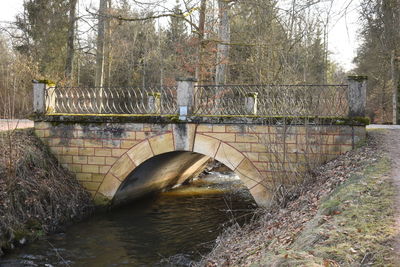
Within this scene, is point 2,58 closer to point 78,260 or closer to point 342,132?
point 78,260

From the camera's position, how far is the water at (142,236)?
21.1ft

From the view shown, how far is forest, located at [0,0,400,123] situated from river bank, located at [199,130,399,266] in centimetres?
229

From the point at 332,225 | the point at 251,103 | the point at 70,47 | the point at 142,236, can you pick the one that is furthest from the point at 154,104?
the point at 332,225

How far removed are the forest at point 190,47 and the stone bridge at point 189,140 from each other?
3.02ft

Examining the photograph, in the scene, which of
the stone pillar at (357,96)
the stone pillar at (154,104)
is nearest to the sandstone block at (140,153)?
the stone pillar at (154,104)

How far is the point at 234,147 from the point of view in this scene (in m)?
8.20

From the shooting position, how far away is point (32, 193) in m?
7.59

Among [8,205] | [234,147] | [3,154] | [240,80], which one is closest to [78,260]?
[8,205]

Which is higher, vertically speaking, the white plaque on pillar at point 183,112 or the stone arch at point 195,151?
the white plaque on pillar at point 183,112

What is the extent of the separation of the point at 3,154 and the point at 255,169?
4966mm

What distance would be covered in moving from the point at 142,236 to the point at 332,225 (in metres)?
4.65

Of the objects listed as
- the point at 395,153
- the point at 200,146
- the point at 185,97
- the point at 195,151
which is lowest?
the point at 195,151

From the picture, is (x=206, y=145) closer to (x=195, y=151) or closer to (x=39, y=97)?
(x=195, y=151)

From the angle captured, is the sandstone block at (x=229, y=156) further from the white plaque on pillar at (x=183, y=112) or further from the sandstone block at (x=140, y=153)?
the sandstone block at (x=140, y=153)
